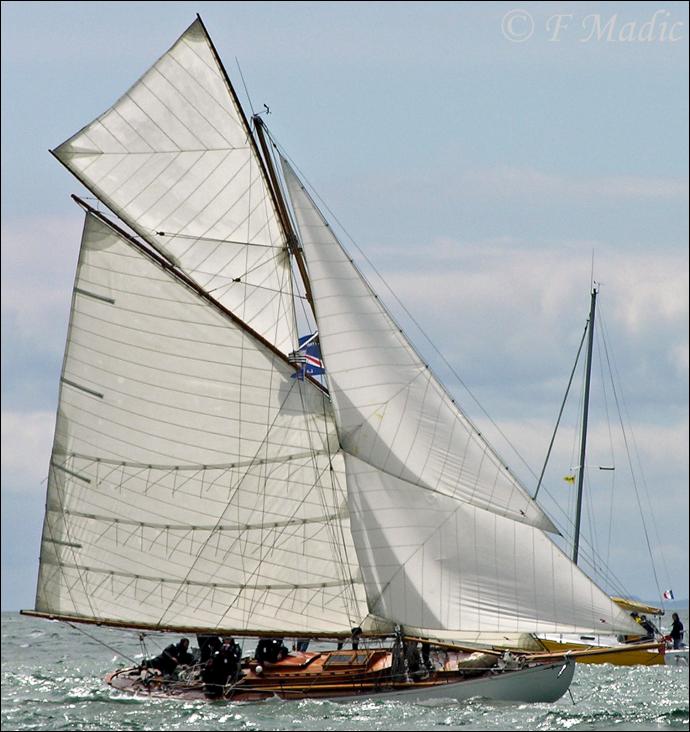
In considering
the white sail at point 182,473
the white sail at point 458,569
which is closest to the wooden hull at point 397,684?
the white sail at point 458,569

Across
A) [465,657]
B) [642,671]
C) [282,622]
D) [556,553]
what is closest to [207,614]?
[282,622]

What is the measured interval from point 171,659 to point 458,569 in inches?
384

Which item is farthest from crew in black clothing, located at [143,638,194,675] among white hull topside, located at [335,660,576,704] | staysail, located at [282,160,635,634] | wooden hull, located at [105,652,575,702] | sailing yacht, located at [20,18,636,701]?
staysail, located at [282,160,635,634]

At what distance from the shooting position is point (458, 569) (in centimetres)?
4378

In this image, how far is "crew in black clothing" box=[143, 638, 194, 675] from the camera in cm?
4775

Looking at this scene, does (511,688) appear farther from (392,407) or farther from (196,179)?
(196,179)

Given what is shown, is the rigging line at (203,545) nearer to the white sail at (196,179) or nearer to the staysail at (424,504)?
the white sail at (196,179)

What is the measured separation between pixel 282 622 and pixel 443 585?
5.51 m

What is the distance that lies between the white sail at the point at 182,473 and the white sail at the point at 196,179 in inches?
46.2

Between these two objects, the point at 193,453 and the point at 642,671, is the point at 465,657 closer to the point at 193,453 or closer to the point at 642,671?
the point at 193,453

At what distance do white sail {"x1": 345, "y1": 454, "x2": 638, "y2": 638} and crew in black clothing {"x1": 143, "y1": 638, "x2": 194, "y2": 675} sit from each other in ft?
23.6

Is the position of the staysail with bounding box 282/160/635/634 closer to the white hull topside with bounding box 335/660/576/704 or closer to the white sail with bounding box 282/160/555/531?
Answer: the white sail with bounding box 282/160/555/531

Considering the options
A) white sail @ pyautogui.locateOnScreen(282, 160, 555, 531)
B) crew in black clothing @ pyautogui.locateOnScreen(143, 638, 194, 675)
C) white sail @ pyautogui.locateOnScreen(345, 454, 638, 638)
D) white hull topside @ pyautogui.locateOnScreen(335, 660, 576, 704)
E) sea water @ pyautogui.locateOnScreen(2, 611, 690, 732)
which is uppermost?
white sail @ pyautogui.locateOnScreen(282, 160, 555, 531)

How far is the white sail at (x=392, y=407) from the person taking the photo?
43.4 meters
